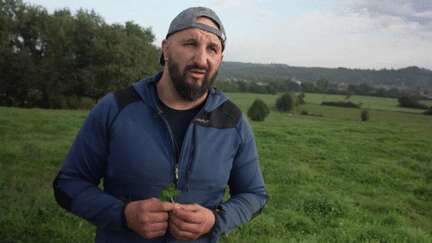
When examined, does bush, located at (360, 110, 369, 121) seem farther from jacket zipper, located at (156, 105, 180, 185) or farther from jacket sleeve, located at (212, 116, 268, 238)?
jacket zipper, located at (156, 105, 180, 185)

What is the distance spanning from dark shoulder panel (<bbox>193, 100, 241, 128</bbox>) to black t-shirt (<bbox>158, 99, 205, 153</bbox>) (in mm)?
97

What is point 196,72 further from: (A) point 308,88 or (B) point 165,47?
(A) point 308,88

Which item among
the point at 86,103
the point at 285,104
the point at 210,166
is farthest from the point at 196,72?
the point at 285,104

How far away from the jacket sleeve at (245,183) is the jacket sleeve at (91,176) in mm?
822

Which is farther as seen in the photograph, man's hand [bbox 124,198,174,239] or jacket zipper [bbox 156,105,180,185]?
jacket zipper [bbox 156,105,180,185]

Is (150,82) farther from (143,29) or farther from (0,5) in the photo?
(143,29)

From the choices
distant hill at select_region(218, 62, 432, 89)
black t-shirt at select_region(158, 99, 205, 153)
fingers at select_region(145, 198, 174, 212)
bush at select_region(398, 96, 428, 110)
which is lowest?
bush at select_region(398, 96, 428, 110)

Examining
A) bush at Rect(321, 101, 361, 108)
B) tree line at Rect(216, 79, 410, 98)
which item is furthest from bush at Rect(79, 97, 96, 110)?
bush at Rect(321, 101, 361, 108)

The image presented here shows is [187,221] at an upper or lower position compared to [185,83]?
lower

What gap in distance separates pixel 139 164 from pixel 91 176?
42 cm

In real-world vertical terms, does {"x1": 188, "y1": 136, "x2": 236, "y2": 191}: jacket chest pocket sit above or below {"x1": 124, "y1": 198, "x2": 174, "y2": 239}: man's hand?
above

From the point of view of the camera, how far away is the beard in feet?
9.43

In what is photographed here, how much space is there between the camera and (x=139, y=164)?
2775mm

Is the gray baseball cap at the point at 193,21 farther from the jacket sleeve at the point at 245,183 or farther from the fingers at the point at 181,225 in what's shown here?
the fingers at the point at 181,225
